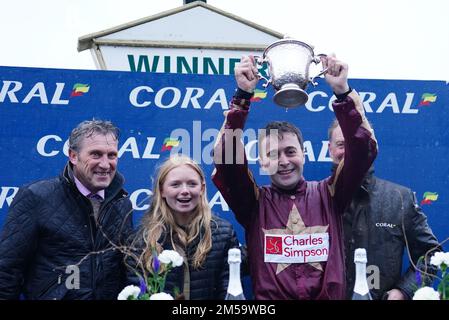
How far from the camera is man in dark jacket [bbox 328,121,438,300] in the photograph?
3994 millimetres

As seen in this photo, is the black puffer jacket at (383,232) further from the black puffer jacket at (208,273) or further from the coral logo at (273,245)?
the black puffer jacket at (208,273)

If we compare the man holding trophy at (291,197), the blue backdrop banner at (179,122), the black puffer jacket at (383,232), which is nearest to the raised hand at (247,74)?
the man holding trophy at (291,197)

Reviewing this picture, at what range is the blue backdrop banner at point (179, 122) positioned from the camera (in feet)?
15.1

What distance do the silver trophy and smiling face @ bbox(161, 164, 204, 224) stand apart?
598 millimetres

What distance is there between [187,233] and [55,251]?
69cm

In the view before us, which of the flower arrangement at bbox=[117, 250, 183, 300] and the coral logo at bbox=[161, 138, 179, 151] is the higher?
the coral logo at bbox=[161, 138, 179, 151]

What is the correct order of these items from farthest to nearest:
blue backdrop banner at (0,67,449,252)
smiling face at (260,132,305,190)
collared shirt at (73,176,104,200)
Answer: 1. blue backdrop banner at (0,67,449,252)
2. collared shirt at (73,176,104,200)
3. smiling face at (260,132,305,190)

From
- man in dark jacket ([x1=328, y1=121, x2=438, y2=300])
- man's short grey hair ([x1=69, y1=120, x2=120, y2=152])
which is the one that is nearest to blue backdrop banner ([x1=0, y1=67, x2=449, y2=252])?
man in dark jacket ([x1=328, y1=121, x2=438, y2=300])

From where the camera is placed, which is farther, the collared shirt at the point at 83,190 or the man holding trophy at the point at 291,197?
the collared shirt at the point at 83,190

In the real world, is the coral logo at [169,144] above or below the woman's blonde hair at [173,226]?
above

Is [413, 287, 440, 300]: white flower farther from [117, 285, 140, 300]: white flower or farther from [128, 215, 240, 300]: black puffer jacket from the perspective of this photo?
[128, 215, 240, 300]: black puffer jacket

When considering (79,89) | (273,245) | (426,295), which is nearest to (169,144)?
(79,89)

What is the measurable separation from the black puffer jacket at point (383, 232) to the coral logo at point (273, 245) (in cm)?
55
